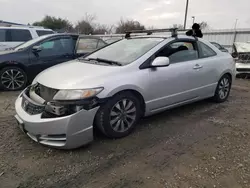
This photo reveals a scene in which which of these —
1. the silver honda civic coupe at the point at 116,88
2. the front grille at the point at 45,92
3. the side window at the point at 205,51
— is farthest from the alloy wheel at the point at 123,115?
the side window at the point at 205,51

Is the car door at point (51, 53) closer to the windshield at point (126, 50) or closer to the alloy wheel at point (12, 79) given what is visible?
the alloy wheel at point (12, 79)

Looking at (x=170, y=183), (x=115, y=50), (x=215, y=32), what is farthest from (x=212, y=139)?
(x=215, y=32)

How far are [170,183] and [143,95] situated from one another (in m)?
1.46

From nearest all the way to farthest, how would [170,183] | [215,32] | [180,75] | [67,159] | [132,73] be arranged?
[170,183]
[67,159]
[132,73]
[180,75]
[215,32]

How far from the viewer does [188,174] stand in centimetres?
272

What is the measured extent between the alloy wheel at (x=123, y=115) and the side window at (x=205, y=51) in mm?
2004

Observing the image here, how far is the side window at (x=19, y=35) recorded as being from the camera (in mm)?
9672

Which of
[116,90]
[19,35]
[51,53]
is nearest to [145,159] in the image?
[116,90]

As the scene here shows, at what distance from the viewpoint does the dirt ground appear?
261 centimetres

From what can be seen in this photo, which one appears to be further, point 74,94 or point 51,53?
point 51,53

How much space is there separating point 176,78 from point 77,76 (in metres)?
1.68

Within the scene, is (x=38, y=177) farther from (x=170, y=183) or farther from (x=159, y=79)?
(x=159, y=79)

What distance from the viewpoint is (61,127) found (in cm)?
296

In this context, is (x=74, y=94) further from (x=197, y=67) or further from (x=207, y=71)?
(x=207, y=71)
